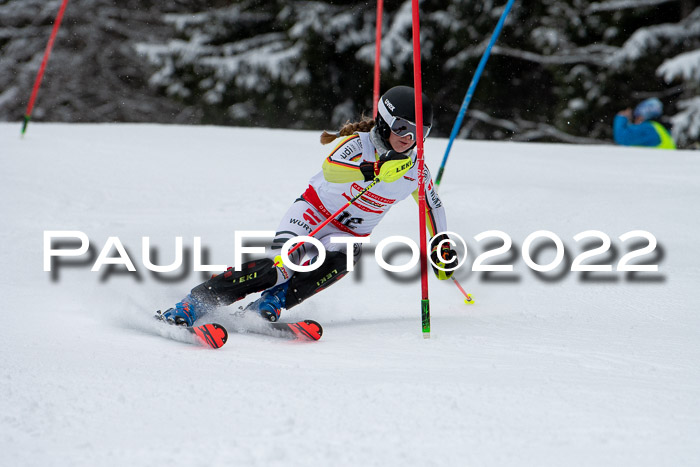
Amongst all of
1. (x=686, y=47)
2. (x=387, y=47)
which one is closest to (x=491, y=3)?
(x=387, y=47)

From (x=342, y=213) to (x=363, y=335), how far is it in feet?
2.38

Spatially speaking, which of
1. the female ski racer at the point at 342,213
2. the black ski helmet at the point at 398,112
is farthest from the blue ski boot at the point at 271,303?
the black ski helmet at the point at 398,112

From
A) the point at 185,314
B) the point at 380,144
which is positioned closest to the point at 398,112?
the point at 380,144

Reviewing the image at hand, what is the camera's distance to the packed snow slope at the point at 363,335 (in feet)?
5.88

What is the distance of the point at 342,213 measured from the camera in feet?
12.3

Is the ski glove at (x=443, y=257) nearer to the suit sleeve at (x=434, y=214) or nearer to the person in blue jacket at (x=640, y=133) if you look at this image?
the suit sleeve at (x=434, y=214)

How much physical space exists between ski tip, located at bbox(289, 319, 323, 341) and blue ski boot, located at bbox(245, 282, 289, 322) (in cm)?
38

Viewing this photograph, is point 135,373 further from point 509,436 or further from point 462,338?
point 462,338

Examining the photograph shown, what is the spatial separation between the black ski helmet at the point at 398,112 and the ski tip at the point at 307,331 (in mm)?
960

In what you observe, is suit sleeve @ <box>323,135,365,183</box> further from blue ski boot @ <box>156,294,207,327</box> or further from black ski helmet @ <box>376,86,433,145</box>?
blue ski boot @ <box>156,294,207,327</box>

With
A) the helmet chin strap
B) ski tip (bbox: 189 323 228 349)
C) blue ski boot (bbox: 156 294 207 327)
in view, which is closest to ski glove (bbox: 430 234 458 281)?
the helmet chin strap

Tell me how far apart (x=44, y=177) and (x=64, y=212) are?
0.97 meters

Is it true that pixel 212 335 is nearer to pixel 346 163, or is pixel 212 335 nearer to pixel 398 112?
pixel 346 163

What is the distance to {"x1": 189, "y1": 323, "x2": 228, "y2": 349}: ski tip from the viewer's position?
2.78 meters
